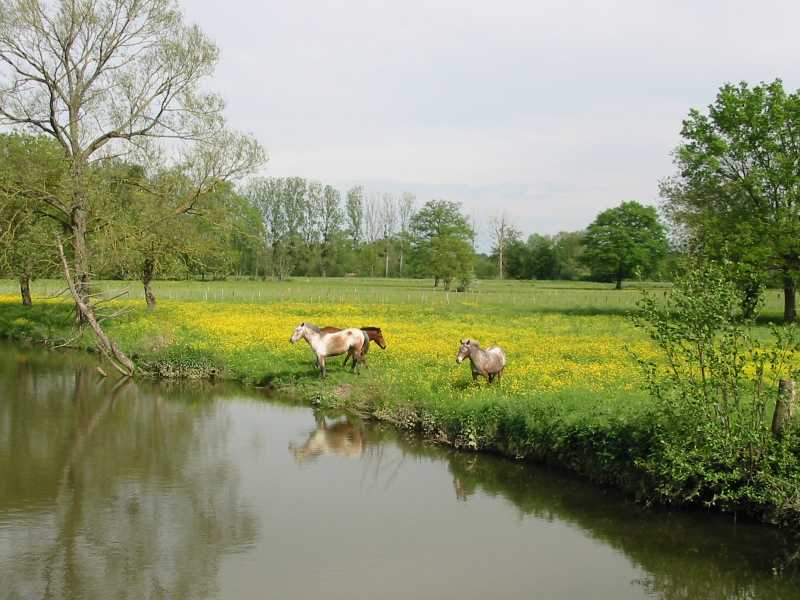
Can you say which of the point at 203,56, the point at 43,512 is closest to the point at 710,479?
the point at 43,512

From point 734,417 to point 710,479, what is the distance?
75.1 inches

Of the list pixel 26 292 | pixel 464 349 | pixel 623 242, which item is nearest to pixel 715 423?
pixel 464 349

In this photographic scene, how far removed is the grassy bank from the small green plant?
0.16m

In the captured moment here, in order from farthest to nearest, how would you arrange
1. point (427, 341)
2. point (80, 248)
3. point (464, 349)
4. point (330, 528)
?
point (80, 248), point (427, 341), point (464, 349), point (330, 528)

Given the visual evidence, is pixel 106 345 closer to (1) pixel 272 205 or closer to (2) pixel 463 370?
(2) pixel 463 370

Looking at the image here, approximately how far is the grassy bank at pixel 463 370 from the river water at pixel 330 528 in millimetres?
501

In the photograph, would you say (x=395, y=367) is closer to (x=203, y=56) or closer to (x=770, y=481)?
(x=770, y=481)

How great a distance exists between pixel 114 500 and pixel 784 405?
10357mm

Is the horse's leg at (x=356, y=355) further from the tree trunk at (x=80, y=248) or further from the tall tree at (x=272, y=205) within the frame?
the tall tree at (x=272, y=205)

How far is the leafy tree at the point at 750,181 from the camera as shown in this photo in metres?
33.7

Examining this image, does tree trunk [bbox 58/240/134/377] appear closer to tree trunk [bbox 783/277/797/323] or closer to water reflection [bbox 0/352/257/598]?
water reflection [bbox 0/352/257/598]

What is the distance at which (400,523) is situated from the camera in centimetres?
1090

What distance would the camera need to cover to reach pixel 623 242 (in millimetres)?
92188

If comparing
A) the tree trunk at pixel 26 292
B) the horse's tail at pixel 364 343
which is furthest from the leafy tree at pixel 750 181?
the tree trunk at pixel 26 292
